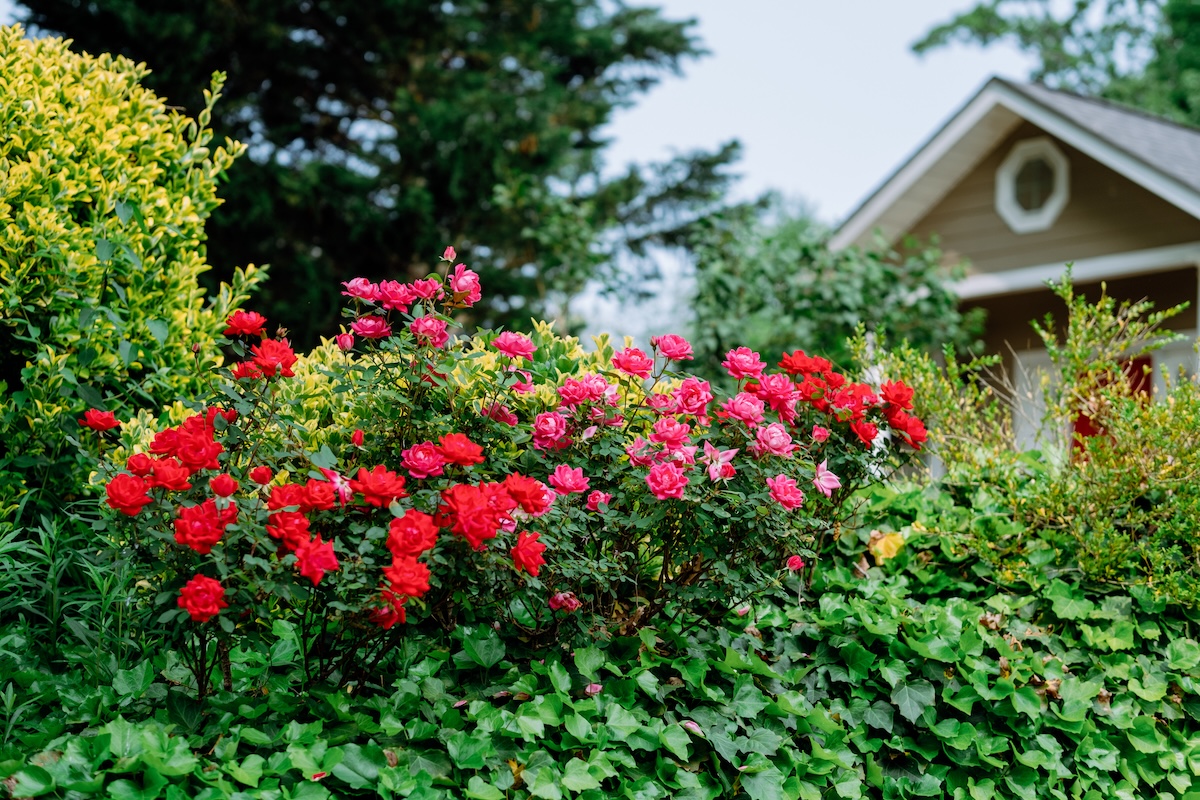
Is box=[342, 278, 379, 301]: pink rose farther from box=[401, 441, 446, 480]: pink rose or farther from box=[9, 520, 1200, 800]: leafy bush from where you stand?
box=[9, 520, 1200, 800]: leafy bush

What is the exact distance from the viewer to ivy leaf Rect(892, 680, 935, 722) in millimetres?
3240

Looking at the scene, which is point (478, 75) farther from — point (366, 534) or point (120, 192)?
point (366, 534)

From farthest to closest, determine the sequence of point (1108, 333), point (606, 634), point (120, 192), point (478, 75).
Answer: point (478, 75) → point (1108, 333) → point (120, 192) → point (606, 634)

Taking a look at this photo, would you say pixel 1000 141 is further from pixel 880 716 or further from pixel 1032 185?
pixel 880 716

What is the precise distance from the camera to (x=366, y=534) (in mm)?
2555

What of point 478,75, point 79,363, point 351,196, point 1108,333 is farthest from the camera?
point 478,75

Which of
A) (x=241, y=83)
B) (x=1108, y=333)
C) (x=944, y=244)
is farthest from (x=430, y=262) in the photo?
(x=1108, y=333)

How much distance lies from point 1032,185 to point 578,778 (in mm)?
8733

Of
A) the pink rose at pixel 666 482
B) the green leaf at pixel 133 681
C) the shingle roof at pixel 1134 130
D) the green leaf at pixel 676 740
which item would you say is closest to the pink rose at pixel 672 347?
the pink rose at pixel 666 482

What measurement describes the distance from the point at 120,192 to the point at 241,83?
10.1 m

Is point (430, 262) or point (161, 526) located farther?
point (430, 262)

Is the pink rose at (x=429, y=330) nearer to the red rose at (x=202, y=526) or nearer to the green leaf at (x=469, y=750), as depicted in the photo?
the red rose at (x=202, y=526)

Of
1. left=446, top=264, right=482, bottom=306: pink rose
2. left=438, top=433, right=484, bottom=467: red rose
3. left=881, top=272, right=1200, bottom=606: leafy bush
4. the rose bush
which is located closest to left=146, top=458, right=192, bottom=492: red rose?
the rose bush

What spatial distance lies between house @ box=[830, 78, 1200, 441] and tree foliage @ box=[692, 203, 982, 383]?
0.48 m
